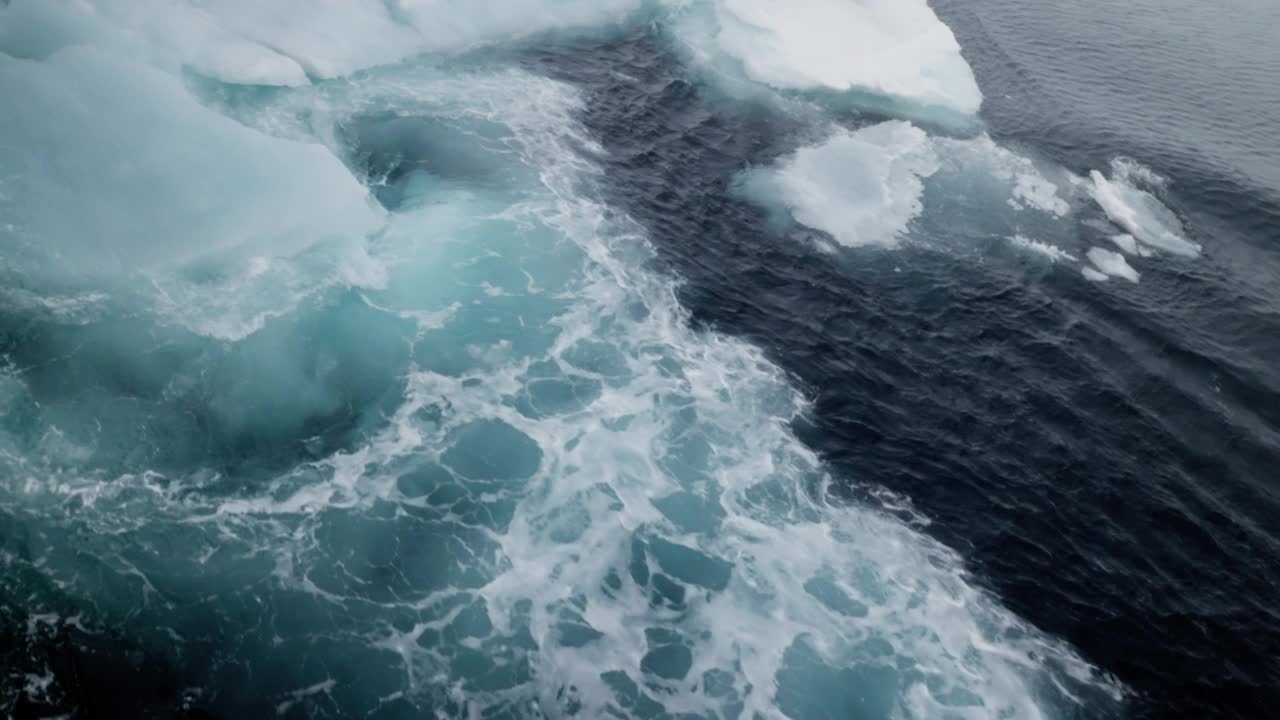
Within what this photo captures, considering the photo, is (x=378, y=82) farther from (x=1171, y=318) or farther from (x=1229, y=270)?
(x=1229, y=270)

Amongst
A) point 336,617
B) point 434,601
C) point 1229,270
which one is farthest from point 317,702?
point 1229,270

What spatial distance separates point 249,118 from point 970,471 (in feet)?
103

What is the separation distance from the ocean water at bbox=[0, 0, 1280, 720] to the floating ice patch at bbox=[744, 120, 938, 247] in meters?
0.22

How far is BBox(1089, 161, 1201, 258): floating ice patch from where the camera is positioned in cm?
3684

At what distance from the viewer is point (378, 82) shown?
120 ft

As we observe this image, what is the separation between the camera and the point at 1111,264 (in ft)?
115

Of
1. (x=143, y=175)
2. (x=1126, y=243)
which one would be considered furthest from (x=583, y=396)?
(x=1126, y=243)

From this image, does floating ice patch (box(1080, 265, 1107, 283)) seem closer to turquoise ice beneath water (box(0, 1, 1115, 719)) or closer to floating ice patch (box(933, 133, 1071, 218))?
floating ice patch (box(933, 133, 1071, 218))

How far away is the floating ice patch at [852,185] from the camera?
3462 cm

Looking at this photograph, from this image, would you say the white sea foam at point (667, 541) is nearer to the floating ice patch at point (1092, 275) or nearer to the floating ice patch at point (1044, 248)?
the floating ice patch at point (1044, 248)

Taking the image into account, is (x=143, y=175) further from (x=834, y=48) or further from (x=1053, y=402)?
(x=834, y=48)

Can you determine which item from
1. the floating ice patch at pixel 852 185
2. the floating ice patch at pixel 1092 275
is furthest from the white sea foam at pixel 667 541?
the floating ice patch at pixel 1092 275

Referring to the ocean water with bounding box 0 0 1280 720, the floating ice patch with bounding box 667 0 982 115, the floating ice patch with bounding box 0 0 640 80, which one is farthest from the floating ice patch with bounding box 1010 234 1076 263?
the floating ice patch with bounding box 0 0 640 80

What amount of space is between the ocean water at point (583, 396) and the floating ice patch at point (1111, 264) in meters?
0.16
